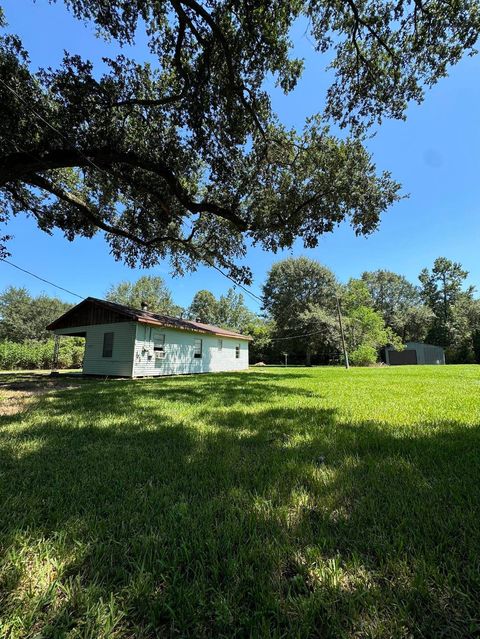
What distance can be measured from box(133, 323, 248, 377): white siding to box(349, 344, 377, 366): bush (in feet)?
39.7

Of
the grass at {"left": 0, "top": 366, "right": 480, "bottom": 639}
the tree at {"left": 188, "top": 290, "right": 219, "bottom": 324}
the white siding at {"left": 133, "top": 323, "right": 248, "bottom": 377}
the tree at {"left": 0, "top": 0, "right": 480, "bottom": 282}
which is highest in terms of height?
the tree at {"left": 188, "top": 290, "right": 219, "bottom": 324}

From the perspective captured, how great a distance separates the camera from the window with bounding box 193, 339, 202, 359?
725 inches

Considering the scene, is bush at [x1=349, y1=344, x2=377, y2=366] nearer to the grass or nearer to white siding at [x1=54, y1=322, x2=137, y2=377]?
white siding at [x1=54, y1=322, x2=137, y2=377]

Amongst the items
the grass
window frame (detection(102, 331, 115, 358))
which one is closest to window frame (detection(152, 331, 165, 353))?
window frame (detection(102, 331, 115, 358))

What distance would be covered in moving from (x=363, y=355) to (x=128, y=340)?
22.8m

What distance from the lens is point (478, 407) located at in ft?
16.9

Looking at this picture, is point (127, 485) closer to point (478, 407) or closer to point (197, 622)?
point (197, 622)

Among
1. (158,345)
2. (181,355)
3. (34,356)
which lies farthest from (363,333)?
(34,356)

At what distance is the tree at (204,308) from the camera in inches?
1880

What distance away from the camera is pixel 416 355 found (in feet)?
126

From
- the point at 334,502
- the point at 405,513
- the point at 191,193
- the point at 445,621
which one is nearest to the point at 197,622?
the point at 445,621

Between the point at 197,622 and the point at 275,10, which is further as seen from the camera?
the point at 275,10

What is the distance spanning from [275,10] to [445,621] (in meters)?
9.27

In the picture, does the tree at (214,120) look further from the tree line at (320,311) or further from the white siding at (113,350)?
the tree line at (320,311)
